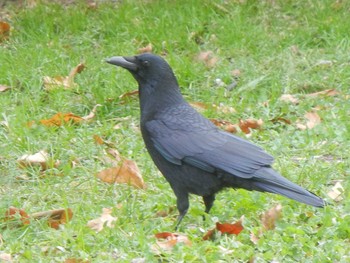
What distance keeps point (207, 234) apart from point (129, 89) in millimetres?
2761

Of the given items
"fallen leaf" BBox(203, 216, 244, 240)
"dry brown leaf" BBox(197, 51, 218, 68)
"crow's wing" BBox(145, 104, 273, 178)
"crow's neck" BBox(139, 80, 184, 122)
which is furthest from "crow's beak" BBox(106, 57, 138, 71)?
"dry brown leaf" BBox(197, 51, 218, 68)

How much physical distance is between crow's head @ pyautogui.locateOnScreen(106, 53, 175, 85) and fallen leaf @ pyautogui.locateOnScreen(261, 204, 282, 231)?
1046 mm

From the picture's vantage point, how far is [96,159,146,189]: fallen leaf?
5.88 metres

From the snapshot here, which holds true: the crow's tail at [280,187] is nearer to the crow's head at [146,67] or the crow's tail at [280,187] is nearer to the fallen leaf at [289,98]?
the crow's head at [146,67]

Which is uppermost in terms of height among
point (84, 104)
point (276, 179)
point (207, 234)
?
point (276, 179)

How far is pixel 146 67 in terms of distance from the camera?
18.4 ft

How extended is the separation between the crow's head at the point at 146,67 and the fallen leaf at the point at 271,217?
41.2 inches

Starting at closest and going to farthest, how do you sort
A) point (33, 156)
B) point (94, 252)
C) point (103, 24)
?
point (94, 252)
point (33, 156)
point (103, 24)

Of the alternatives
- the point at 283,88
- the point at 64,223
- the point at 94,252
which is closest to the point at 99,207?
the point at 64,223

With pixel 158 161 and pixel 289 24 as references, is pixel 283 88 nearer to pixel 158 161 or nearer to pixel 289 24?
pixel 289 24

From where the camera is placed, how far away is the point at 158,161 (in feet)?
17.6

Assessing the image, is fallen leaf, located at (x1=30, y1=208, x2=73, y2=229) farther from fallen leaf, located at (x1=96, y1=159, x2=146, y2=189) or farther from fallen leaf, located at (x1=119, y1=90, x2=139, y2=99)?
fallen leaf, located at (x1=119, y1=90, x2=139, y2=99)

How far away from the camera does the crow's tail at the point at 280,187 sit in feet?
16.1

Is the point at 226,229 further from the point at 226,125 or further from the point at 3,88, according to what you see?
the point at 3,88
